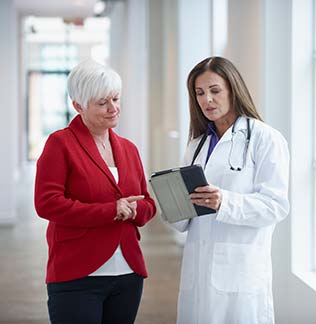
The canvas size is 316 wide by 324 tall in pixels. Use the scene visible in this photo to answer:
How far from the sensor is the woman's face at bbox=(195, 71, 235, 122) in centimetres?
257

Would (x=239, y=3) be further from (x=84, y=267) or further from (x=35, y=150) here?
(x=35, y=150)

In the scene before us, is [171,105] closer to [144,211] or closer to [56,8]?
[56,8]

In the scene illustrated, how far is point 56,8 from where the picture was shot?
14289mm

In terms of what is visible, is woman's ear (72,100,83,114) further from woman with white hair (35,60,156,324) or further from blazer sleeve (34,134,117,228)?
blazer sleeve (34,134,117,228)

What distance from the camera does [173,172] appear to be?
240 centimetres

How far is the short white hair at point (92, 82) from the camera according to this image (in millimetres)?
2486

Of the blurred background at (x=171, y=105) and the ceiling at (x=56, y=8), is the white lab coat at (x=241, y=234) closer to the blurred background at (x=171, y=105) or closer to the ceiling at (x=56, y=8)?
the blurred background at (x=171, y=105)

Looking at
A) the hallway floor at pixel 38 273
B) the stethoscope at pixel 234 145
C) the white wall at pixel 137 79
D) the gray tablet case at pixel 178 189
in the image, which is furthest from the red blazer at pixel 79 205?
the white wall at pixel 137 79

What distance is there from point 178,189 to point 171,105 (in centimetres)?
745

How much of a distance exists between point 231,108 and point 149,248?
4917mm

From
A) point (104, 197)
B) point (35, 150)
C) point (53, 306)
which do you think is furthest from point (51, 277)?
point (35, 150)

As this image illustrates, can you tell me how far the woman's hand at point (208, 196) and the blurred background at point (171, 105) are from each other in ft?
4.23

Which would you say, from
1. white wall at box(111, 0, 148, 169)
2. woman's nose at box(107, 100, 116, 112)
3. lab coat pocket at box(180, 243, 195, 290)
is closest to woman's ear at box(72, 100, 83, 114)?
woman's nose at box(107, 100, 116, 112)

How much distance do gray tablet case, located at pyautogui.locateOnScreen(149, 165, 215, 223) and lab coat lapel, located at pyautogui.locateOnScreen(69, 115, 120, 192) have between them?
183mm
